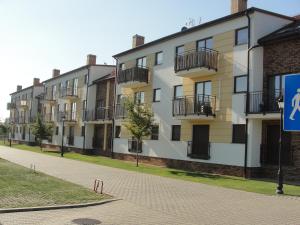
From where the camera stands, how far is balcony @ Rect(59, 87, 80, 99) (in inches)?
1795

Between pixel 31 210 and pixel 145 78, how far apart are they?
2107cm

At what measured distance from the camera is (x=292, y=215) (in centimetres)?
1180

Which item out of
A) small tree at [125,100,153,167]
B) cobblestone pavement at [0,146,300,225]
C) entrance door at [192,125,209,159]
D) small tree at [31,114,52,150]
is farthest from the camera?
small tree at [31,114,52,150]

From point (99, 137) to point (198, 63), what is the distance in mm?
18883

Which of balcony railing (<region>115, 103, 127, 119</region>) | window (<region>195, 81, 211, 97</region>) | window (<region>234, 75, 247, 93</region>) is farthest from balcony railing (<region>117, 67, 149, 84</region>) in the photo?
window (<region>234, 75, 247, 93</region>)

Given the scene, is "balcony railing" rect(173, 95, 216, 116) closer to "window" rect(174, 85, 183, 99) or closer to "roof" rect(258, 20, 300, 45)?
"window" rect(174, 85, 183, 99)

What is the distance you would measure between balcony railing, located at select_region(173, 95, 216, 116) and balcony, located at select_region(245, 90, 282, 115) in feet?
9.19

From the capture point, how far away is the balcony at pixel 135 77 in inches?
1239

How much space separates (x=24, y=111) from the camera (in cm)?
6981

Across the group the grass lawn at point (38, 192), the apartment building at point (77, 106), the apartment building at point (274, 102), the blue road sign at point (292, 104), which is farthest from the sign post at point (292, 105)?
the apartment building at point (77, 106)

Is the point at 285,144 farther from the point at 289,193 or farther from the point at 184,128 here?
the point at 184,128

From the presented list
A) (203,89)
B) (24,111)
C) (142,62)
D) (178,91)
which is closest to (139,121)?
(178,91)

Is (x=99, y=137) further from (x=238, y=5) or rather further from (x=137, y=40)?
(x=238, y=5)

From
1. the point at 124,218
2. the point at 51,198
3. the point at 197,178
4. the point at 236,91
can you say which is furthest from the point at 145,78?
the point at 124,218
